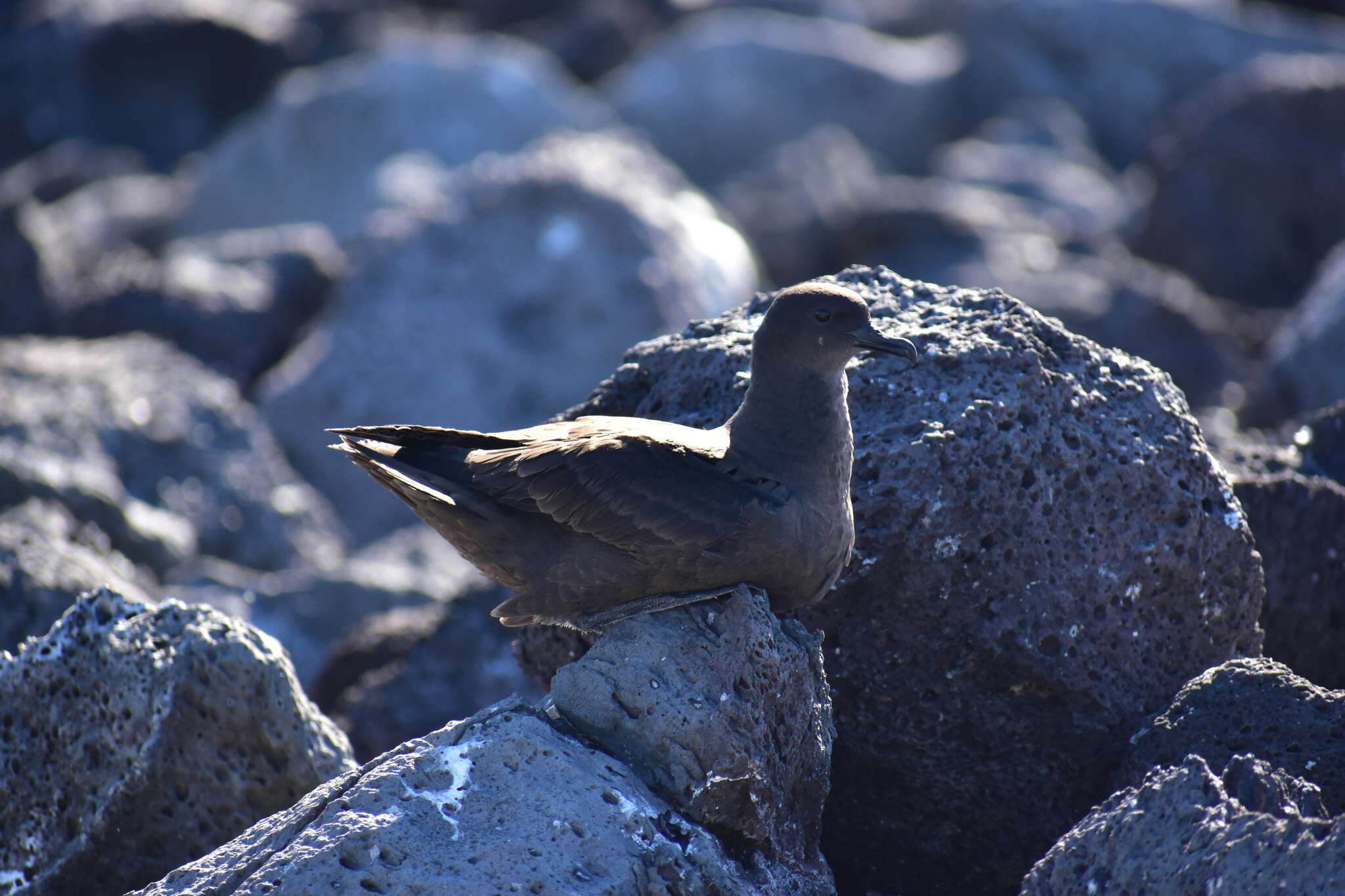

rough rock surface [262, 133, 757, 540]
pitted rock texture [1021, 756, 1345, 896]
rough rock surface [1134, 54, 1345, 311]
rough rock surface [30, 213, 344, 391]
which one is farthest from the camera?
rough rock surface [1134, 54, 1345, 311]

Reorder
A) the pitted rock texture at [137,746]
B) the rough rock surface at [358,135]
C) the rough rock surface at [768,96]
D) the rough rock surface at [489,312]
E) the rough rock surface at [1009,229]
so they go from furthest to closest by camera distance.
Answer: the rough rock surface at [768,96]
the rough rock surface at [358,135]
the rough rock surface at [1009,229]
the rough rock surface at [489,312]
the pitted rock texture at [137,746]

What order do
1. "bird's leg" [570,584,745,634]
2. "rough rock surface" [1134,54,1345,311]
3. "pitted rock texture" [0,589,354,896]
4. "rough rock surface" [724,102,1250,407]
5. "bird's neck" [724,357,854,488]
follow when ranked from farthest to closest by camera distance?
"rough rock surface" [1134,54,1345,311] → "rough rock surface" [724,102,1250,407] → "pitted rock texture" [0,589,354,896] → "bird's neck" [724,357,854,488] → "bird's leg" [570,584,745,634]

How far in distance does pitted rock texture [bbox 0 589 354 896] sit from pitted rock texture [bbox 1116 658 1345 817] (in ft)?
9.21

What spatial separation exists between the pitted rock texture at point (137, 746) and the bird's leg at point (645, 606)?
3.82ft

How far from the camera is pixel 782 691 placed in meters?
4.32

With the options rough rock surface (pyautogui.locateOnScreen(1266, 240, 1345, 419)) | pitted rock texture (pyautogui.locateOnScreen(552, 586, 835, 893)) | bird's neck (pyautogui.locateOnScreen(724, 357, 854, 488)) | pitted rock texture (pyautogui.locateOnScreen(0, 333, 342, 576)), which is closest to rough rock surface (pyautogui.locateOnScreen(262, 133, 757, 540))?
pitted rock texture (pyautogui.locateOnScreen(0, 333, 342, 576))

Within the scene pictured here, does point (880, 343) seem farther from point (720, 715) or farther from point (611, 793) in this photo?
point (611, 793)

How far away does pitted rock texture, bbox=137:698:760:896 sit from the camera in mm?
3666

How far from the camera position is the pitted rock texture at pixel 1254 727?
424 cm

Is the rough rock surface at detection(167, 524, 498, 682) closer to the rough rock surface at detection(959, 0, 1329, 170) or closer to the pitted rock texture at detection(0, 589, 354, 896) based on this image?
the pitted rock texture at detection(0, 589, 354, 896)

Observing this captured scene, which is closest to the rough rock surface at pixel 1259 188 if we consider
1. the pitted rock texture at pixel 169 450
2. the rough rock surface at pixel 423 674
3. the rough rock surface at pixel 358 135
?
the rough rock surface at pixel 358 135

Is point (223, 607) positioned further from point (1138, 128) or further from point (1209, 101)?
point (1138, 128)

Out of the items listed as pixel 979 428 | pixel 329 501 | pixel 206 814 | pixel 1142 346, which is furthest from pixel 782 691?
pixel 1142 346

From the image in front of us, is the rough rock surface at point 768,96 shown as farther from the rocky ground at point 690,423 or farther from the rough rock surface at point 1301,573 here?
the rough rock surface at point 1301,573
